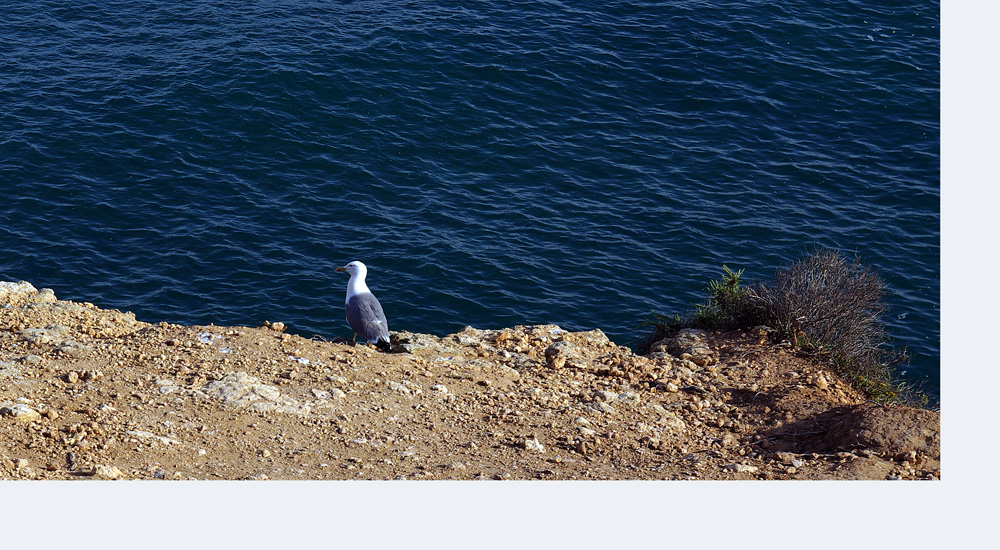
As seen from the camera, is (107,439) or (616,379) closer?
(107,439)

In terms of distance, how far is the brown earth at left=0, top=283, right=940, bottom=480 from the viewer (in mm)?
10812

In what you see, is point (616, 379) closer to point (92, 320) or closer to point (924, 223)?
point (92, 320)

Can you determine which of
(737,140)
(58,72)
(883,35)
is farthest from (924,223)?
(58,72)

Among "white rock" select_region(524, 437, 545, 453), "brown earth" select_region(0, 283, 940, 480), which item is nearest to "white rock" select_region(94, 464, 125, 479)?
"brown earth" select_region(0, 283, 940, 480)

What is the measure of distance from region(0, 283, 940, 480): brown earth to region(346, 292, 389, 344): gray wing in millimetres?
398

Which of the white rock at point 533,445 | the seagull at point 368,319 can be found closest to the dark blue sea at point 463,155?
the seagull at point 368,319

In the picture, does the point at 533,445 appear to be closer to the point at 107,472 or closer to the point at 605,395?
the point at 605,395

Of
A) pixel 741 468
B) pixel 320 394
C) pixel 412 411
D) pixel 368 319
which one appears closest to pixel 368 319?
pixel 368 319

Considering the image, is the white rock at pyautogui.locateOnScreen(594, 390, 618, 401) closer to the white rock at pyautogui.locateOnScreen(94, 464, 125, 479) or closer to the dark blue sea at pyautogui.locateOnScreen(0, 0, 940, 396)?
the white rock at pyautogui.locateOnScreen(94, 464, 125, 479)

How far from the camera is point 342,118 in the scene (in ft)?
99.2

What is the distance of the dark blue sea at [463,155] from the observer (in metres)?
23.9

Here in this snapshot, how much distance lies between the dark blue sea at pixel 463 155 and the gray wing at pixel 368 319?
6801 millimetres

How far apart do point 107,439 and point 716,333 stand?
1004 centimetres

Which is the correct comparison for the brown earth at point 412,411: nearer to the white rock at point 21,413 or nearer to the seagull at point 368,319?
the white rock at point 21,413
